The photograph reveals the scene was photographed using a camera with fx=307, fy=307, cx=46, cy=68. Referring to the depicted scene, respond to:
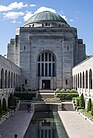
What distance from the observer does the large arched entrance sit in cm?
6112

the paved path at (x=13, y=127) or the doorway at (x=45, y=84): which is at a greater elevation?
the doorway at (x=45, y=84)

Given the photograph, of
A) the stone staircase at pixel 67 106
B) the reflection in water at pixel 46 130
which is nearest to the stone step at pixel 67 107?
the stone staircase at pixel 67 106

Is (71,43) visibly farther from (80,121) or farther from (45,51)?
(80,121)

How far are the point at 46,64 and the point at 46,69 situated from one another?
101cm

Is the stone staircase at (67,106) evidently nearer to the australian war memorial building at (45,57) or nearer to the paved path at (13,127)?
the paved path at (13,127)

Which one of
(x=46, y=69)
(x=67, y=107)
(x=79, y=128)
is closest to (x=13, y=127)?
(x=79, y=128)

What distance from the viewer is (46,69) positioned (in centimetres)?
6162

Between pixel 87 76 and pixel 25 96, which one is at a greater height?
pixel 87 76

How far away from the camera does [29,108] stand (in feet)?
145

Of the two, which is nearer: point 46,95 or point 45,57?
point 46,95

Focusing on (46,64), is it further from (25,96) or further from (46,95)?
(25,96)

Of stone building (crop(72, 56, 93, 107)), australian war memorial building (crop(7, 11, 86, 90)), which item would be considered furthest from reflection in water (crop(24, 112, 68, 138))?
australian war memorial building (crop(7, 11, 86, 90))

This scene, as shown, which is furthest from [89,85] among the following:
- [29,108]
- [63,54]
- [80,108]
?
[63,54]

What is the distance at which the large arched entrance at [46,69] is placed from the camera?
6112cm
